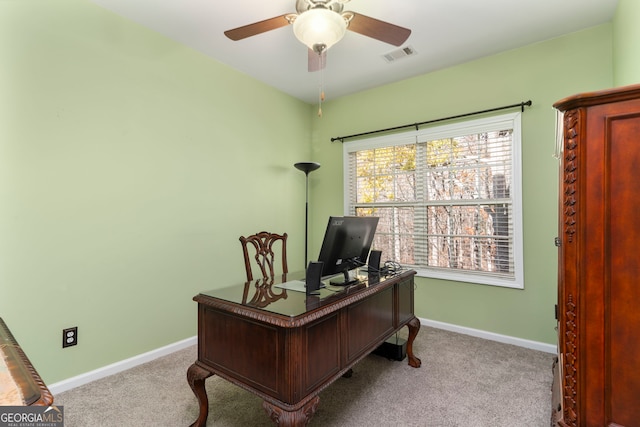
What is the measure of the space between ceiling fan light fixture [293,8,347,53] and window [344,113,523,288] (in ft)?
6.29

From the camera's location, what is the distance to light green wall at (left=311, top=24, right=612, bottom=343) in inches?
103

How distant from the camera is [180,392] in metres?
2.10

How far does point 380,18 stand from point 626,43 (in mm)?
1634

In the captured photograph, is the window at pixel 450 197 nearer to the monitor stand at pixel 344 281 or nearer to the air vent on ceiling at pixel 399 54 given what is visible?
the air vent on ceiling at pixel 399 54

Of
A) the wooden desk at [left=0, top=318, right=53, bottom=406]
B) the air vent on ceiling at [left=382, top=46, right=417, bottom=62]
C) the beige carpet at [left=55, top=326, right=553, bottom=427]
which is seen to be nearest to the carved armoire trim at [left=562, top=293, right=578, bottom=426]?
the beige carpet at [left=55, top=326, right=553, bottom=427]

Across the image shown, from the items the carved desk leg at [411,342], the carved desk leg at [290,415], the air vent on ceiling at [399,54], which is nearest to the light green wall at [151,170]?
the air vent on ceiling at [399,54]

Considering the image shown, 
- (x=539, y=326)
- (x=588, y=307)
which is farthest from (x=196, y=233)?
(x=539, y=326)

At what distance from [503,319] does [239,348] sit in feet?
8.51

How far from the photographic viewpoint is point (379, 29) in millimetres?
1896

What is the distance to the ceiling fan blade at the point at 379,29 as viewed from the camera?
5.95 ft

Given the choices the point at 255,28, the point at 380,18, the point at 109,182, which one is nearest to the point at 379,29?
the point at 380,18

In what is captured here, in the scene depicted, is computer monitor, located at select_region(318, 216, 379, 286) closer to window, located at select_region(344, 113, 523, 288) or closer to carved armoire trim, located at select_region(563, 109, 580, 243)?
carved armoire trim, located at select_region(563, 109, 580, 243)

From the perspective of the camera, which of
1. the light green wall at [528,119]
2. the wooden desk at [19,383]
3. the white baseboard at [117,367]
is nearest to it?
the wooden desk at [19,383]

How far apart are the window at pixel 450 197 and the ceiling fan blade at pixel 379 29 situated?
1550mm
